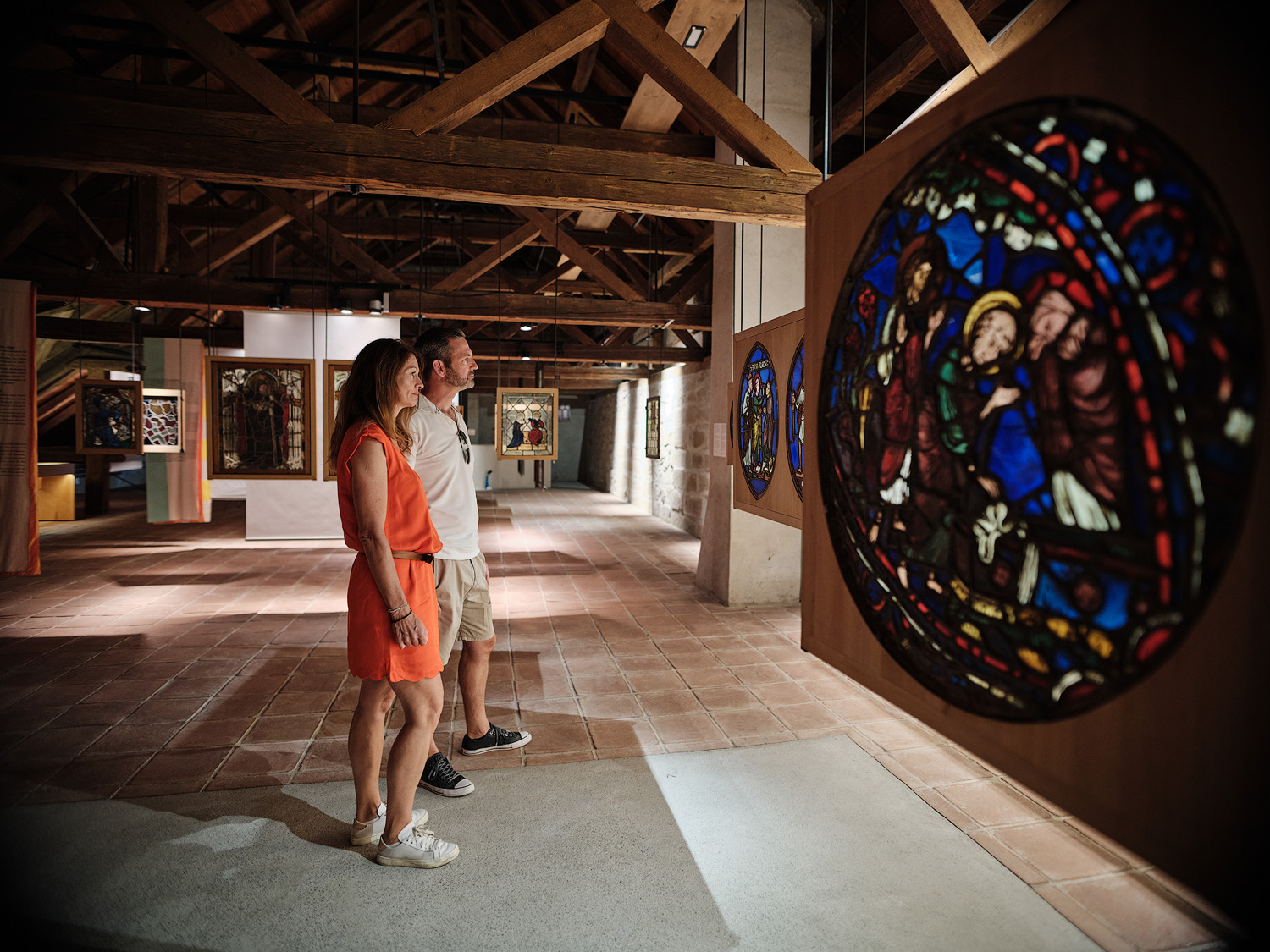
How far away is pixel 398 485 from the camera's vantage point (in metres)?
1.80

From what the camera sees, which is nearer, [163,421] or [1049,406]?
[1049,406]

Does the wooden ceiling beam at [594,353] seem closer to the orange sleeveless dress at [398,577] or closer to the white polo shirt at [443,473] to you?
the white polo shirt at [443,473]

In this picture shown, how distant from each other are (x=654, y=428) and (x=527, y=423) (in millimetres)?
3926

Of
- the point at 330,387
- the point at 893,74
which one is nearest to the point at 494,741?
the point at 893,74

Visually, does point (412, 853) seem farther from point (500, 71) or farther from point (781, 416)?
point (500, 71)

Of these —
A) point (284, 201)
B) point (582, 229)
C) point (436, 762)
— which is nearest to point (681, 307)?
point (582, 229)

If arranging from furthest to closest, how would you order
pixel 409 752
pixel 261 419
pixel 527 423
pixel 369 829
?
pixel 527 423 < pixel 261 419 < pixel 369 829 < pixel 409 752

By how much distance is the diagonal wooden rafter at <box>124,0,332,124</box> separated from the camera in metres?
2.70

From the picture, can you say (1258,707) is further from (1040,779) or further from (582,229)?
(582,229)

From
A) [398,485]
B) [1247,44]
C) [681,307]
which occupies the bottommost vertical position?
[398,485]

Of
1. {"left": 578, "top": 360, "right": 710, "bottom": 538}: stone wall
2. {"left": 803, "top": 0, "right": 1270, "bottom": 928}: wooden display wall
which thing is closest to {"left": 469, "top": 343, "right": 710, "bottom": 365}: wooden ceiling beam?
{"left": 578, "top": 360, "right": 710, "bottom": 538}: stone wall

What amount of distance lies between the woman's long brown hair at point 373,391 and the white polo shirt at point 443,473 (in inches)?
14.5

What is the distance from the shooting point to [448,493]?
7.39 ft

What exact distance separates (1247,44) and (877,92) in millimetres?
4494
